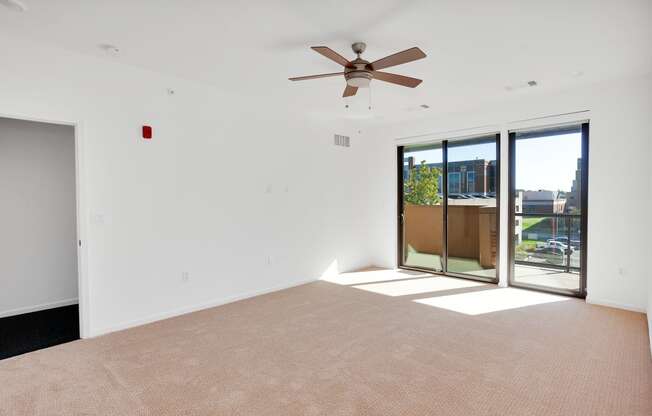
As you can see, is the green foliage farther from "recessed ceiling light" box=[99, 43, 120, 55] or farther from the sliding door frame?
"recessed ceiling light" box=[99, 43, 120, 55]

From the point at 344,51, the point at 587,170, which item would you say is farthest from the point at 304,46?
the point at 587,170

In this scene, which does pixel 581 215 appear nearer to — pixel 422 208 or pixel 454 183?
pixel 454 183

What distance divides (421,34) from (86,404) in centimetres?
373

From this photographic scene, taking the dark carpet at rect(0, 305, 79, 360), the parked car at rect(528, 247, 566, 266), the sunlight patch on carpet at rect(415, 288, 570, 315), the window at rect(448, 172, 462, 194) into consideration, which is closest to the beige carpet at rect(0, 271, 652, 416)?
the sunlight patch on carpet at rect(415, 288, 570, 315)

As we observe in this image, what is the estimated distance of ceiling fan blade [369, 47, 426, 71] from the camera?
2.55 meters

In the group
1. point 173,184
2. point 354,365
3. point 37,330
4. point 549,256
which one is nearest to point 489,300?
point 549,256

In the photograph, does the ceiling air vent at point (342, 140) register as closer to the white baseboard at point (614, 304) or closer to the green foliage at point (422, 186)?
the green foliage at point (422, 186)

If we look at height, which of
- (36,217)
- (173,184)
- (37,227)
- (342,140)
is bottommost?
(37,227)

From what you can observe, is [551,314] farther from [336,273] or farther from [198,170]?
[198,170]

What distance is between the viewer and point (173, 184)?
397 cm

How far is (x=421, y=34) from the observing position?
2.94 m

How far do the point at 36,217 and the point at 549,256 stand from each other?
6.77 metres

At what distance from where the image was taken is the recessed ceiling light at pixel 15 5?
241cm

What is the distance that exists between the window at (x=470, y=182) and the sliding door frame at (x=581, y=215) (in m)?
0.55
